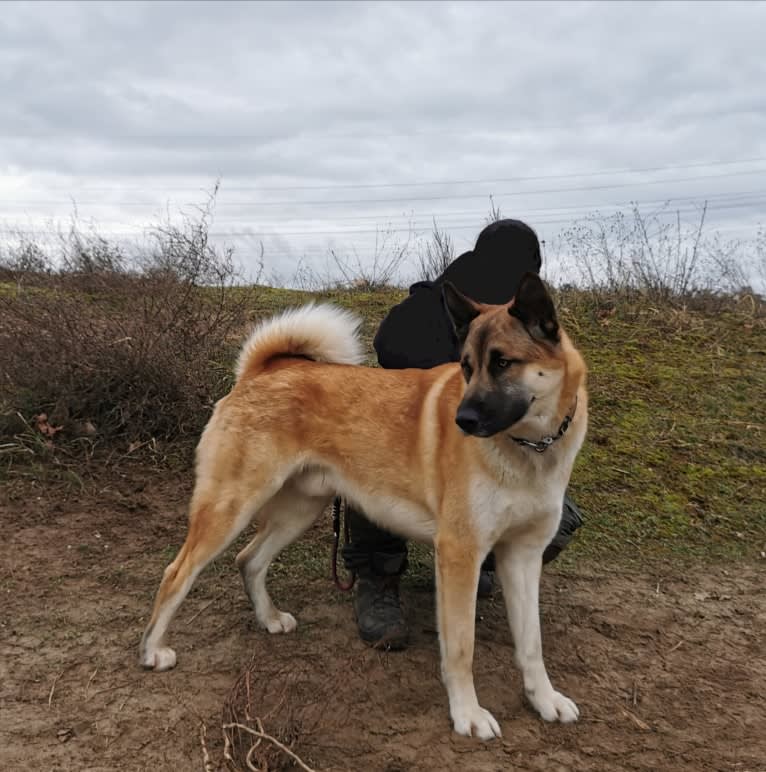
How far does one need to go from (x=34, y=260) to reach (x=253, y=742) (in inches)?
234

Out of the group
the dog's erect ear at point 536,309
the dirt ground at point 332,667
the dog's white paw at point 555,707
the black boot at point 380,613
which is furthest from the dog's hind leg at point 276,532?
the dog's erect ear at point 536,309

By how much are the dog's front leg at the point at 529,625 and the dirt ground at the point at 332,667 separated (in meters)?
0.06

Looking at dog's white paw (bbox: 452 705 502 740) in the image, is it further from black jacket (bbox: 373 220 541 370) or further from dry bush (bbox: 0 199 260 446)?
dry bush (bbox: 0 199 260 446)

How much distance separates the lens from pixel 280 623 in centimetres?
324

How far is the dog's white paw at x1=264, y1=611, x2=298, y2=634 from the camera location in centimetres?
322

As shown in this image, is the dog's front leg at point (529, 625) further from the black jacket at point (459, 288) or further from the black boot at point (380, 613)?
the black jacket at point (459, 288)

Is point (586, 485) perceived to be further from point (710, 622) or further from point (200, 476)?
point (200, 476)

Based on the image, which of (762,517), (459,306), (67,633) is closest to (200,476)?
(67,633)

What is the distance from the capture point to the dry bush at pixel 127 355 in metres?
4.73

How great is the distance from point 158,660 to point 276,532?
0.77 m

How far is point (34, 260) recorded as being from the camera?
6879mm

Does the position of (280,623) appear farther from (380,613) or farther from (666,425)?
(666,425)

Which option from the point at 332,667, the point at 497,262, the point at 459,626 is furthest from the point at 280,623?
the point at 497,262

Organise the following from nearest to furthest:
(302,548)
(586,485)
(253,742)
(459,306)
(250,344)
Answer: (253,742)
(459,306)
(250,344)
(302,548)
(586,485)
